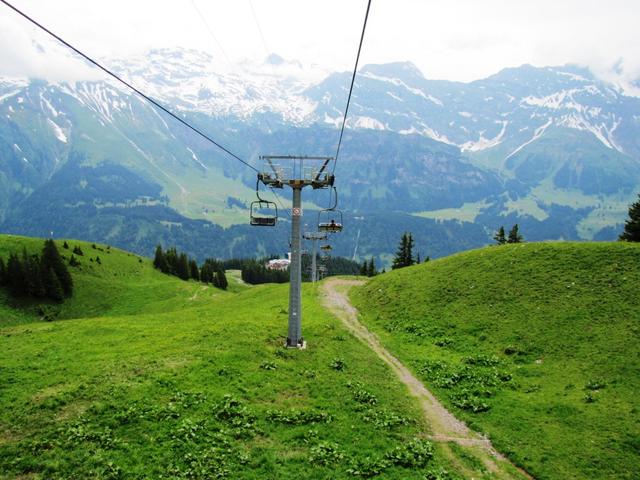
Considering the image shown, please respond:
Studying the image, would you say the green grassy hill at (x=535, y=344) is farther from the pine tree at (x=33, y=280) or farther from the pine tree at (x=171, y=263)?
the pine tree at (x=171, y=263)

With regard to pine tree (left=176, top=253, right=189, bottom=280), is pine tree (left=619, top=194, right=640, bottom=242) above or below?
above

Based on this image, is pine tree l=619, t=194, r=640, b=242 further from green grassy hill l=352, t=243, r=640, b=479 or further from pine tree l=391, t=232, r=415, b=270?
pine tree l=391, t=232, r=415, b=270

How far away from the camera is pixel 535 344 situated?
114 feet

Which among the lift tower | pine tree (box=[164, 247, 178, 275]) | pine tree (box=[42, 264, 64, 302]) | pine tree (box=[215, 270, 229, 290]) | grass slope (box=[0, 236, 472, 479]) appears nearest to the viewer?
grass slope (box=[0, 236, 472, 479])

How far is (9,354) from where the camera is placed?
30.2 meters

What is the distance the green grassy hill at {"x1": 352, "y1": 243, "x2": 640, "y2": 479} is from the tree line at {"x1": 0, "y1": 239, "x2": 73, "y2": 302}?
55.4 metres

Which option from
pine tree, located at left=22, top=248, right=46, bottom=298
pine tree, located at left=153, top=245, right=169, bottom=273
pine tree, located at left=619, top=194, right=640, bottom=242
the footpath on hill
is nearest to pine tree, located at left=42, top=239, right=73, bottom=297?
pine tree, located at left=22, top=248, right=46, bottom=298

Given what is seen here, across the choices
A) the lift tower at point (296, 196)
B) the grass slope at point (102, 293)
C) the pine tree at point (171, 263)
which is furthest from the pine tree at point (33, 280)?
the lift tower at point (296, 196)

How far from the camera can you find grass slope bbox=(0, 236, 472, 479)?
18688 millimetres

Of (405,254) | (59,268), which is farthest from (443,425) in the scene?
(405,254)

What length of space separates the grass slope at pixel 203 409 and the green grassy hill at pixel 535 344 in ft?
14.5

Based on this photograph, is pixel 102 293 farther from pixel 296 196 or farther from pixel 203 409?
pixel 203 409

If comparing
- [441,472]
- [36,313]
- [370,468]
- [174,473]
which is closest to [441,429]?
[441,472]

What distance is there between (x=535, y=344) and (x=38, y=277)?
250 feet
